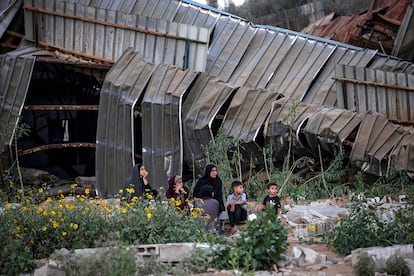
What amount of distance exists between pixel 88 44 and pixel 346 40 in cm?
636

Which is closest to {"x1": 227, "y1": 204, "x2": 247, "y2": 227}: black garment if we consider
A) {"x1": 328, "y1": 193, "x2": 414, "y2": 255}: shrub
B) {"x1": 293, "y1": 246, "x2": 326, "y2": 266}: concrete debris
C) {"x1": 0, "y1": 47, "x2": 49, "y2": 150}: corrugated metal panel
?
{"x1": 328, "y1": 193, "x2": 414, "y2": 255}: shrub

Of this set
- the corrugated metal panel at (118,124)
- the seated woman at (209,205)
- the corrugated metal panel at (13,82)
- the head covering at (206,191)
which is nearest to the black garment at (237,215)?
the seated woman at (209,205)

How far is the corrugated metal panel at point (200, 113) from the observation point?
52.5ft

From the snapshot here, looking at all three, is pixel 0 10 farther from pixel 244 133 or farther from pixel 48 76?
pixel 244 133

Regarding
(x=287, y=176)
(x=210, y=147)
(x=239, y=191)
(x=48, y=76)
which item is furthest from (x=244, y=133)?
(x=48, y=76)

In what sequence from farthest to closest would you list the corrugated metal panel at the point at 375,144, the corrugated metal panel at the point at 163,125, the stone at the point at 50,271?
the corrugated metal panel at the point at 163,125 < the corrugated metal panel at the point at 375,144 < the stone at the point at 50,271

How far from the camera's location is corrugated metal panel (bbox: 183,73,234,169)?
1602 centimetres

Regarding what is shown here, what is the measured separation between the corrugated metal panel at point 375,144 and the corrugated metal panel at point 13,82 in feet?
22.1

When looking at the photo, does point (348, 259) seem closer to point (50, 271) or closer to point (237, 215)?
point (50, 271)

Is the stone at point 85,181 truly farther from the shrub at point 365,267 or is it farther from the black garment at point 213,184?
the shrub at point 365,267

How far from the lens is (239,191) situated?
37.8ft

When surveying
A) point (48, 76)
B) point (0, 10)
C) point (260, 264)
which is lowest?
point (260, 264)

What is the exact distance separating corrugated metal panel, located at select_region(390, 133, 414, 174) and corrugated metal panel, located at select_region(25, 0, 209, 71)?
5572mm

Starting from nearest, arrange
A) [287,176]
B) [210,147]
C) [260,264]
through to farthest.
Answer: [260,264] → [287,176] → [210,147]
